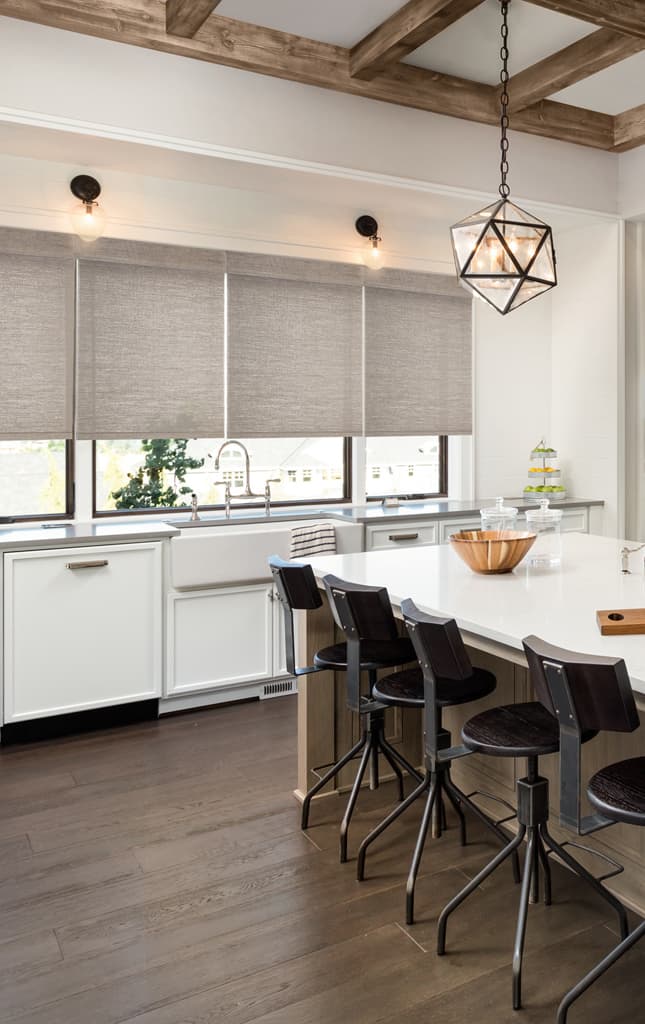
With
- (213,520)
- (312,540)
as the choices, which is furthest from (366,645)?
(213,520)

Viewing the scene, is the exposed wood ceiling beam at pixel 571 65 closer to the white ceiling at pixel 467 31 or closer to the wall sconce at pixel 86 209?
the white ceiling at pixel 467 31

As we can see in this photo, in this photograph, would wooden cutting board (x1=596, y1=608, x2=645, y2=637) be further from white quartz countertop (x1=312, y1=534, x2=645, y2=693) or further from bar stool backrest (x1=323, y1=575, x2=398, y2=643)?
bar stool backrest (x1=323, y1=575, x2=398, y2=643)

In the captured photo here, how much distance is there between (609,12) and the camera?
3.08 m

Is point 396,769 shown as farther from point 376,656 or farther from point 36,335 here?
point 36,335

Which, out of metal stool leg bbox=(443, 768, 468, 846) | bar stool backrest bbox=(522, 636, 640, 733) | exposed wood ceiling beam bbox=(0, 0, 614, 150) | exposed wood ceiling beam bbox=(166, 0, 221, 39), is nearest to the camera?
bar stool backrest bbox=(522, 636, 640, 733)

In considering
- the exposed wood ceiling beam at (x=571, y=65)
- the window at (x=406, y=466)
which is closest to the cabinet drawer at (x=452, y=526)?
the window at (x=406, y=466)

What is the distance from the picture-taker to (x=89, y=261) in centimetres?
412

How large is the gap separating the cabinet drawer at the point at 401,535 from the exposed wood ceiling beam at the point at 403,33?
7.54 feet

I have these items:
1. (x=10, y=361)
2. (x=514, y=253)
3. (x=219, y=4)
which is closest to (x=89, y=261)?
(x=10, y=361)

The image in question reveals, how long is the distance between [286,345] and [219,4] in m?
1.79

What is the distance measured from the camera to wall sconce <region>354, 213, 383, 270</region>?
491 cm

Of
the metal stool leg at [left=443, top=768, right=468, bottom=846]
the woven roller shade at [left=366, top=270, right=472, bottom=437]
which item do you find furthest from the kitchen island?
the woven roller shade at [left=366, top=270, right=472, bottom=437]

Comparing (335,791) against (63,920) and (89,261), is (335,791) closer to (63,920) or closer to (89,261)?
(63,920)

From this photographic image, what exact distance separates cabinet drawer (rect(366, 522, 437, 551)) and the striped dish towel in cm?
32
